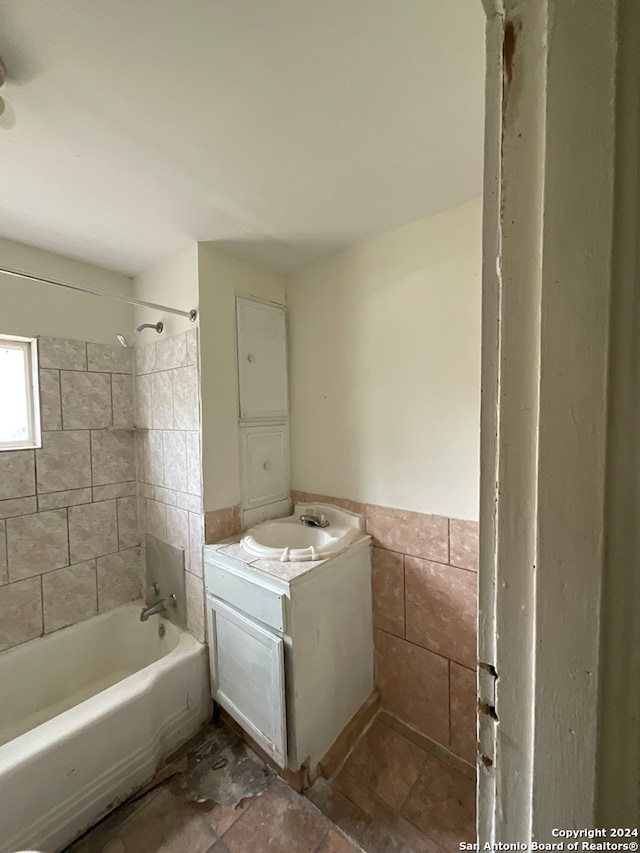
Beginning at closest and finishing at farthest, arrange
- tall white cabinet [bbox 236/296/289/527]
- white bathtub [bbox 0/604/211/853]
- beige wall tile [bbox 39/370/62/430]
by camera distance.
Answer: white bathtub [bbox 0/604/211/853] → beige wall tile [bbox 39/370/62/430] → tall white cabinet [bbox 236/296/289/527]

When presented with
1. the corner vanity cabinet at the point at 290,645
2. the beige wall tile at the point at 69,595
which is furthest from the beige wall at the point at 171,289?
the beige wall tile at the point at 69,595

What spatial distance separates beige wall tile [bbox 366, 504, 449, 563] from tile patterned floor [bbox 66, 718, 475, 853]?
0.85 metres

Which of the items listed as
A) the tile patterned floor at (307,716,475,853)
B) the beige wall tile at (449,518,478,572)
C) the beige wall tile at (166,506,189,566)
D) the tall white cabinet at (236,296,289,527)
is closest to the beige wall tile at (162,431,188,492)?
the beige wall tile at (166,506,189,566)

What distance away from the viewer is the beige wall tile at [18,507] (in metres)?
1.51

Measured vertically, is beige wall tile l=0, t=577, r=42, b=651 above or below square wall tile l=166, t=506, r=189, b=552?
below

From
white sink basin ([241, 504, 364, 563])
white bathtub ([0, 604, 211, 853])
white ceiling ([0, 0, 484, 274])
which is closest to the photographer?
white ceiling ([0, 0, 484, 274])

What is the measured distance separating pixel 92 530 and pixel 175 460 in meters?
0.63

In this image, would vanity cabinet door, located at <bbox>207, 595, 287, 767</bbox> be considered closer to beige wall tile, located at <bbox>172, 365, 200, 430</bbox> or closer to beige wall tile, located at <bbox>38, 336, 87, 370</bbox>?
beige wall tile, located at <bbox>172, 365, 200, 430</bbox>

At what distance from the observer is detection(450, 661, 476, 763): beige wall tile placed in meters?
1.35

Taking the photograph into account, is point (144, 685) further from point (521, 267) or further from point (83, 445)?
point (521, 267)

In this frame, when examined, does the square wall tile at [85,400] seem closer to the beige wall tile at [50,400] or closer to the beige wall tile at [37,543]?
the beige wall tile at [50,400]

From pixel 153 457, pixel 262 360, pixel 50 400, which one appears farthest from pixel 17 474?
pixel 262 360

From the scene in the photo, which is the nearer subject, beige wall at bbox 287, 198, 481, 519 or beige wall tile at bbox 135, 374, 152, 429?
beige wall at bbox 287, 198, 481, 519

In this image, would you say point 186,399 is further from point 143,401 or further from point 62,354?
point 62,354
